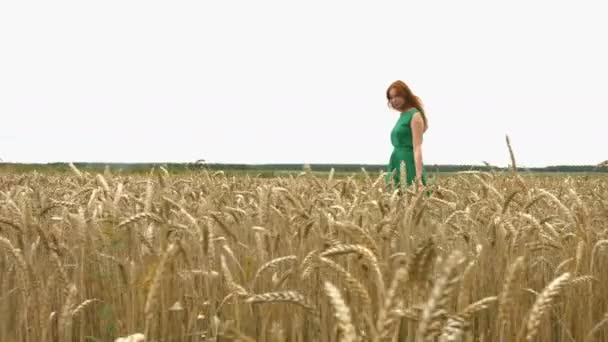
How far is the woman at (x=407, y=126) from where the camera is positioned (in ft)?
26.3

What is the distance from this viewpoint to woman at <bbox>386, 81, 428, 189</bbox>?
26.3 ft

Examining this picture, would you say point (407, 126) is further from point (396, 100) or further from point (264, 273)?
point (264, 273)

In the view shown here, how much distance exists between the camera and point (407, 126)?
827 centimetres

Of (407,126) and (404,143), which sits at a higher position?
(407,126)

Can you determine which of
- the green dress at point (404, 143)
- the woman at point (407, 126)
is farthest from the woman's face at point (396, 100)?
the green dress at point (404, 143)

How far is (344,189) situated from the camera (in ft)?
17.7

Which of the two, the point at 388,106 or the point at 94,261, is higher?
the point at 388,106

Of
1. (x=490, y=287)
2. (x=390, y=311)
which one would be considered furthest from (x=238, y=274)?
(x=390, y=311)

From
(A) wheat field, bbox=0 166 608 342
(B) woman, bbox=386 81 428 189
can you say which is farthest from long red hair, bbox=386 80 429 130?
(A) wheat field, bbox=0 166 608 342

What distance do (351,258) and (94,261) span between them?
1.55 meters

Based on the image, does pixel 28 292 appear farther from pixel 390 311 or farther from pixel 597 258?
pixel 597 258

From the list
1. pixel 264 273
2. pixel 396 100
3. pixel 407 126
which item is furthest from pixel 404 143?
pixel 264 273

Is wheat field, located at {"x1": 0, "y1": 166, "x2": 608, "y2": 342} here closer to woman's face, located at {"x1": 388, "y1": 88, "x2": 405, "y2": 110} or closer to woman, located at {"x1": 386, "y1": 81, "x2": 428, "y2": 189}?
woman, located at {"x1": 386, "y1": 81, "x2": 428, "y2": 189}

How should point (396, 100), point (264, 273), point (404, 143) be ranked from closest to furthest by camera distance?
point (264, 273) → point (396, 100) → point (404, 143)
